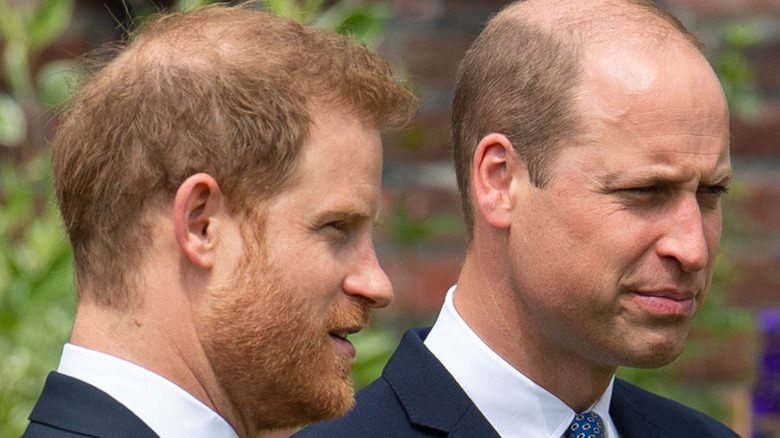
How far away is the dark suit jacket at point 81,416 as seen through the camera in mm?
2047

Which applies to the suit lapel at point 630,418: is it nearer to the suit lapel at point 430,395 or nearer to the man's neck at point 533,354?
the man's neck at point 533,354

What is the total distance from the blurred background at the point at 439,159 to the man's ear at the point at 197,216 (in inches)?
45.3

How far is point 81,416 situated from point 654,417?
1119mm

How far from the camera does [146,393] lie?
2092mm

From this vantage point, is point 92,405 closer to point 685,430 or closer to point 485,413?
point 485,413

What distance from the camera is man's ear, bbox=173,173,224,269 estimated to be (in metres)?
2.14

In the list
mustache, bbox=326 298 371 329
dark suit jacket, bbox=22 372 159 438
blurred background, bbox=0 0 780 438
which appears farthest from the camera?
blurred background, bbox=0 0 780 438

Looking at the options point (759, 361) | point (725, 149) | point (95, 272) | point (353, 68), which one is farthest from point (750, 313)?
point (95, 272)

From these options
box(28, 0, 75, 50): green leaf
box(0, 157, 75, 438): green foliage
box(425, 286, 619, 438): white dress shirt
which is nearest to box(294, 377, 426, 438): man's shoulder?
box(425, 286, 619, 438): white dress shirt

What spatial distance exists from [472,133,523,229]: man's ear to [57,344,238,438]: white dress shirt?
0.65 metres

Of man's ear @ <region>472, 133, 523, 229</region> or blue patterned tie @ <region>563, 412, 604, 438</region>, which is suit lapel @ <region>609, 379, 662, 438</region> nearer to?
blue patterned tie @ <region>563, 412, 604, 438</region>

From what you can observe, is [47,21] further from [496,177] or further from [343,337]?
[343,337]

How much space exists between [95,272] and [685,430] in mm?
1146

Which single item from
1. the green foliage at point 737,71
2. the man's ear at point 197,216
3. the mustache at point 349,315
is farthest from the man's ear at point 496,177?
the green foliage at point 737,71
